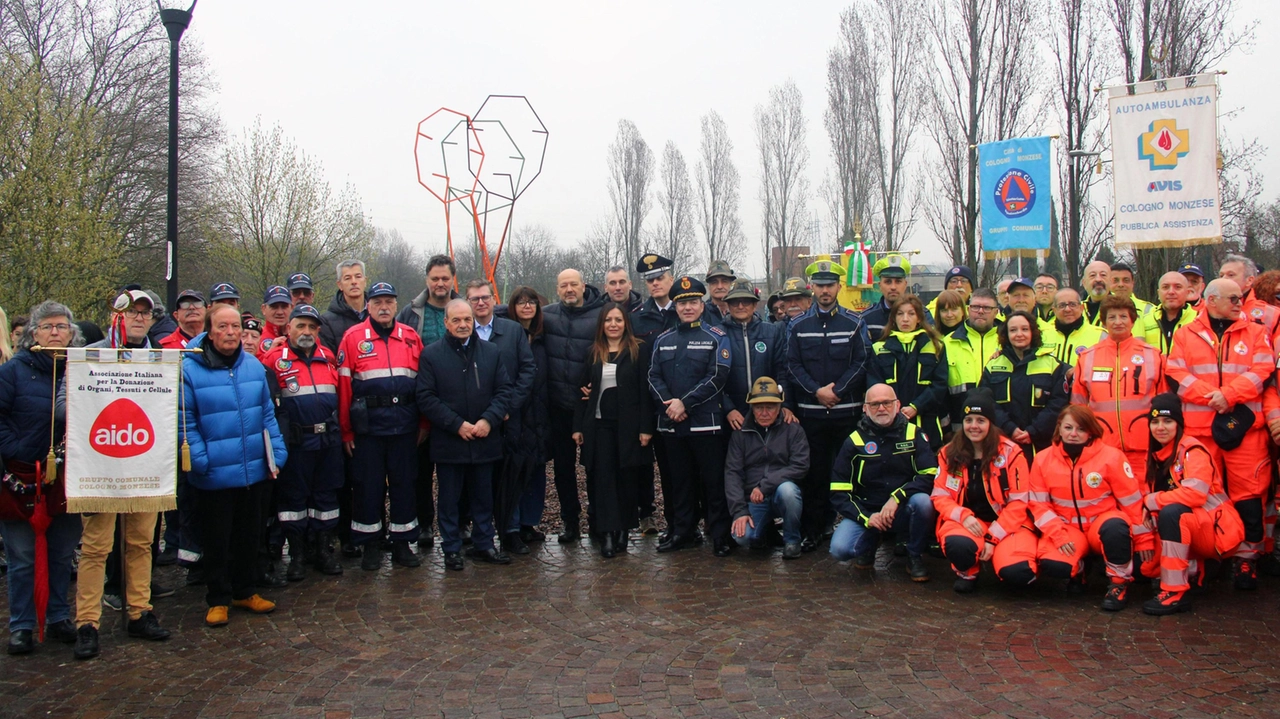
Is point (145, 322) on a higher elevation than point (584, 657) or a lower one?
higher

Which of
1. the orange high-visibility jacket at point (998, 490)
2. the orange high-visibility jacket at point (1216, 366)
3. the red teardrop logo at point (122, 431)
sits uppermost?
the orange high-visibility jacket at point (1216, 366)

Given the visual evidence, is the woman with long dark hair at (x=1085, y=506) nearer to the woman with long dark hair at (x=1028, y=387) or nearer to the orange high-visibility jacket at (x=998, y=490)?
the orange high-visibility jacket at (x=998, y=490)

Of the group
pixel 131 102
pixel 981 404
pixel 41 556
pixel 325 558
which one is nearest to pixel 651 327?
pixel 981 404

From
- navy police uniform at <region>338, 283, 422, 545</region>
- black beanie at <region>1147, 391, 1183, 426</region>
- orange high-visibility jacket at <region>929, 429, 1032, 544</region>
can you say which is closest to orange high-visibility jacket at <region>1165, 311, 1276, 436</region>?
black beanie at <region>1147, 391, 1183, 426</region>

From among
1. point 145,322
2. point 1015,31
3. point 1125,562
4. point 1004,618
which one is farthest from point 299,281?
point 1015,31

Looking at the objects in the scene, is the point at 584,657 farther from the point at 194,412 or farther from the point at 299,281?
the point at 299,281

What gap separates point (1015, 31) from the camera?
73.5 ft

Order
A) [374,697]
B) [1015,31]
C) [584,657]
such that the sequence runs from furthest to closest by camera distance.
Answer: [1015,31] → [584,657] → [374,697]

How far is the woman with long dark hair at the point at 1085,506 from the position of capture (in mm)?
5645

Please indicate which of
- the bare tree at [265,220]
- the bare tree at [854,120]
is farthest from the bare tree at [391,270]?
the bare tree at [854,120]

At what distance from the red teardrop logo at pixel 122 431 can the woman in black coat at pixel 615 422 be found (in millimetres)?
3224

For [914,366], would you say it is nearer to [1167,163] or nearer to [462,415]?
[462,415]

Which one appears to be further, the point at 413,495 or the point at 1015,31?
the point at 1015,31

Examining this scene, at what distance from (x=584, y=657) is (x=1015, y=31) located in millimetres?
22161
